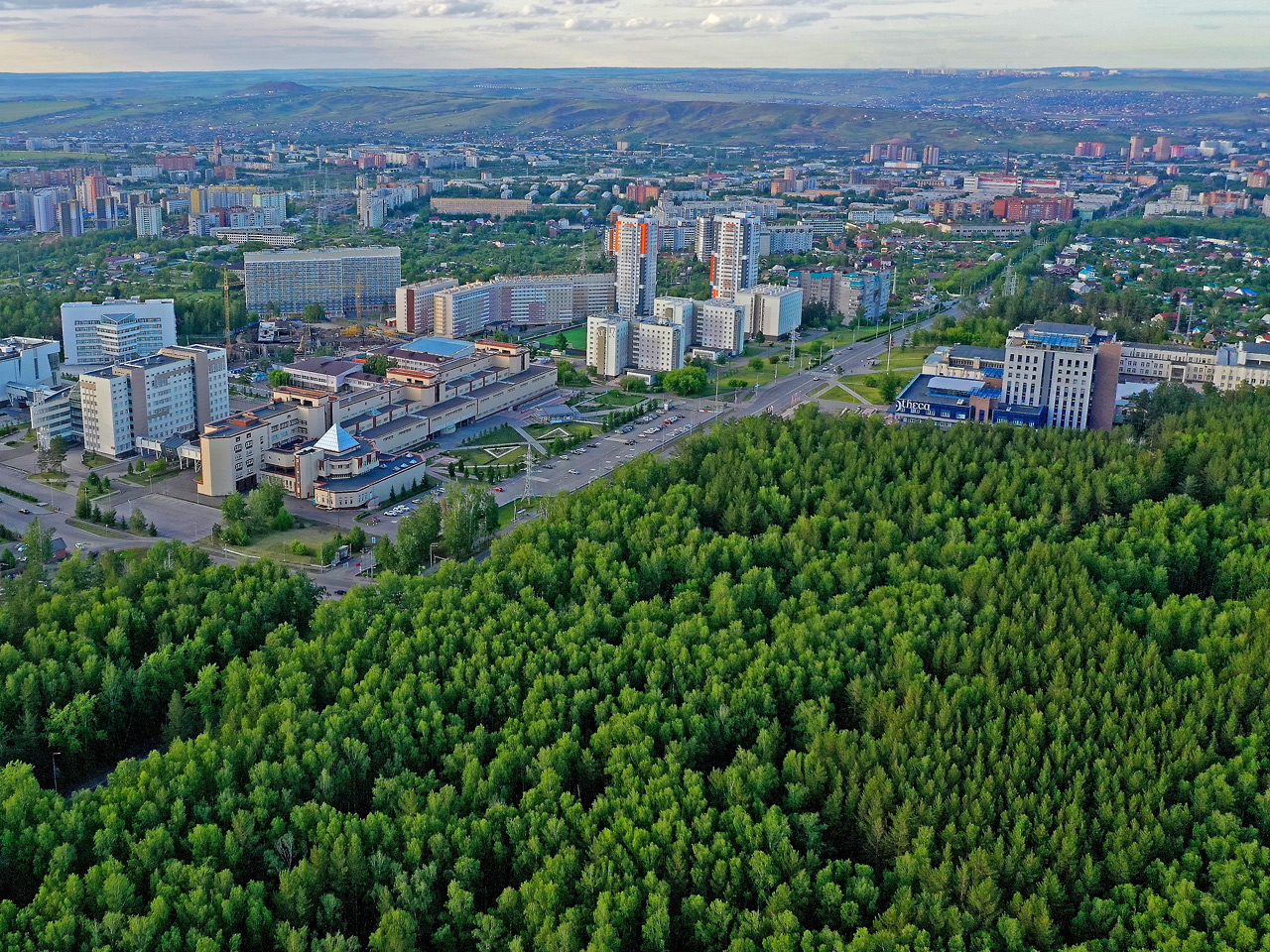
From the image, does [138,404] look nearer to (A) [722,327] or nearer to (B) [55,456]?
(B) [55,456]

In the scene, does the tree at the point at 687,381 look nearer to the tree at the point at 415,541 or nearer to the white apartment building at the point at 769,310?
the white apartment building at the point at 769,310

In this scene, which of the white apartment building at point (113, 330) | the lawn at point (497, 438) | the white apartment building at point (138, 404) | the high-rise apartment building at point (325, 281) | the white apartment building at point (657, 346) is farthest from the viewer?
the high-rise apartment building at point (325, 281)

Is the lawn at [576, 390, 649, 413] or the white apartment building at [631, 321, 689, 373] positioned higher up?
the white apartment building at [631, 321, 689, 373]

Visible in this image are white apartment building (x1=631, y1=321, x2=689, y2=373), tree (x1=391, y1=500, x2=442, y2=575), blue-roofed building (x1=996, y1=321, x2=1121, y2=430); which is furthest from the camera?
white apartment building (x1=631, y1=321, x2=689, y2=373)

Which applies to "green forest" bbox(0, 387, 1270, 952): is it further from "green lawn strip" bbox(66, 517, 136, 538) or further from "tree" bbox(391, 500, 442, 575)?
"green lawn strip" bbox(66, 517, 136, 538)

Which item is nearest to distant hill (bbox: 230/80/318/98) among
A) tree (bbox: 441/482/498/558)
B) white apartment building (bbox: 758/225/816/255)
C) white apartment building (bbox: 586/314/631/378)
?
white apartment building (bbox: 758/225/816/255)

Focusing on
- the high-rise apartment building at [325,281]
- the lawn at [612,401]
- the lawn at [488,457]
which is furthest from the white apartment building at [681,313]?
the high-rise apartment building at [325,281]
